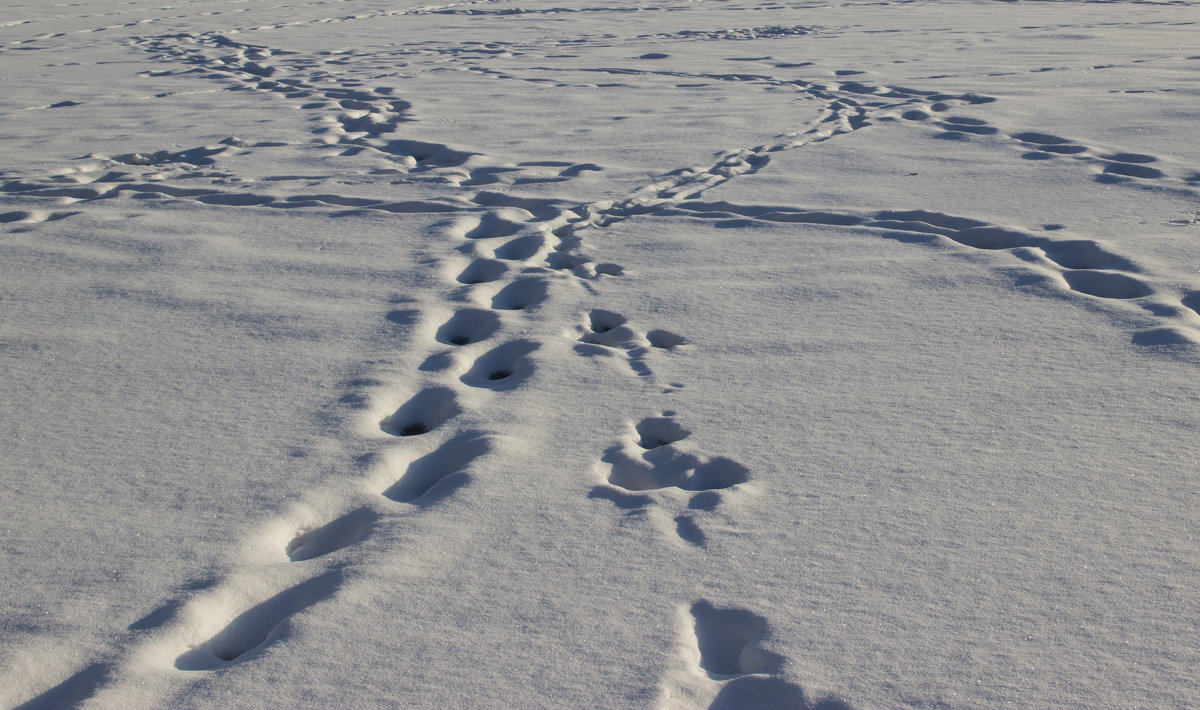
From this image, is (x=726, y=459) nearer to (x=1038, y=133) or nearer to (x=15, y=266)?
(x=15, y=266)

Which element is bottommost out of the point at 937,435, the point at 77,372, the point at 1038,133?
the point at 77,372

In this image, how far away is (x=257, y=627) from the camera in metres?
1.44

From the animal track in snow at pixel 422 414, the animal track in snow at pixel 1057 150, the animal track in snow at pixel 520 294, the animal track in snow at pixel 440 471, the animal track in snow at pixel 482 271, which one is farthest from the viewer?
the animal track in snow at pixel 1057 150

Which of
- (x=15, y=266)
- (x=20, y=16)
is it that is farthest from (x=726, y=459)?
(x=20, y=16)

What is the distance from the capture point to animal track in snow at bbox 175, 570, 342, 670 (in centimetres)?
138

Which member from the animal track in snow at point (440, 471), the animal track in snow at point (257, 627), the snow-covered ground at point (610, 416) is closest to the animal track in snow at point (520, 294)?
the snow-covered ground at point (610, 416)

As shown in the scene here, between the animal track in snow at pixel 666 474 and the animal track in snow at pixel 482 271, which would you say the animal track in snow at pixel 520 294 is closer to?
the animal track in snow at pixel 482 271

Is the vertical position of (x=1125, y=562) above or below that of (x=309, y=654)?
above

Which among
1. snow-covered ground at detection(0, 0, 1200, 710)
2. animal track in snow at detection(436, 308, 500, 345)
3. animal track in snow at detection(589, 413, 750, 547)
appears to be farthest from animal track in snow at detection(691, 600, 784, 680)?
animal track in snow at detection(436, 308, 500, 345)

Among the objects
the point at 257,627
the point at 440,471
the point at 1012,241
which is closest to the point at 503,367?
the point at 440,471

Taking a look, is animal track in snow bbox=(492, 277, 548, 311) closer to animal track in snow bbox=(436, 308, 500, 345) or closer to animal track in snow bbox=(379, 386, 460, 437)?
animal track in snow bbox=(436, 308, 500, 345)

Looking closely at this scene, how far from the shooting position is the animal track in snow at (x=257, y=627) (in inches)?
54.1

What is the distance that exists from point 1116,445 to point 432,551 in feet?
4.22

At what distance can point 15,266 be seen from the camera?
296 centimetres
